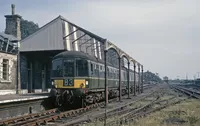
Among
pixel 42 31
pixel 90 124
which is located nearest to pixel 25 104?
pixel 90 124

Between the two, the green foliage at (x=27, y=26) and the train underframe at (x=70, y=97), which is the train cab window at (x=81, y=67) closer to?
the train underframe at (x=70, y=97)

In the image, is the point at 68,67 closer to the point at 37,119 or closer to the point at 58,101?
the point at 58,101

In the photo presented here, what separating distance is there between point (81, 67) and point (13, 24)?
12683mm

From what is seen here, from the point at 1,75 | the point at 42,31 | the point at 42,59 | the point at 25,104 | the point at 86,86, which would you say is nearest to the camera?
the point at 25,104

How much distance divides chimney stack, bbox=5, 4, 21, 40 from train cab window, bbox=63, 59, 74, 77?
11.3 meters

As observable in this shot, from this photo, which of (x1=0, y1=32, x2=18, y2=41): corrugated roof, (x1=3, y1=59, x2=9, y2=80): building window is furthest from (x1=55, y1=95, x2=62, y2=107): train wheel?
(x1=0, y1=32, x2=18, y2=41): corrugated roof

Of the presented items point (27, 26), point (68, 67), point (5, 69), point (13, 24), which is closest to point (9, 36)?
point (13, 24)

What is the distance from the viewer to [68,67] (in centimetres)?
1688

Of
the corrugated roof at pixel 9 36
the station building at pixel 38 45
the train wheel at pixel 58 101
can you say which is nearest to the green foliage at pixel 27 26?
the station building at pixel 38 45

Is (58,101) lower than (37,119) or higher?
higher

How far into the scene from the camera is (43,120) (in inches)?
461

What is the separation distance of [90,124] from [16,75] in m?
14.2

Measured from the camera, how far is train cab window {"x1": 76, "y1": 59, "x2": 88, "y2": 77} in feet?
55.0

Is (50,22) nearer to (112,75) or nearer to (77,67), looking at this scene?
(112,75)
